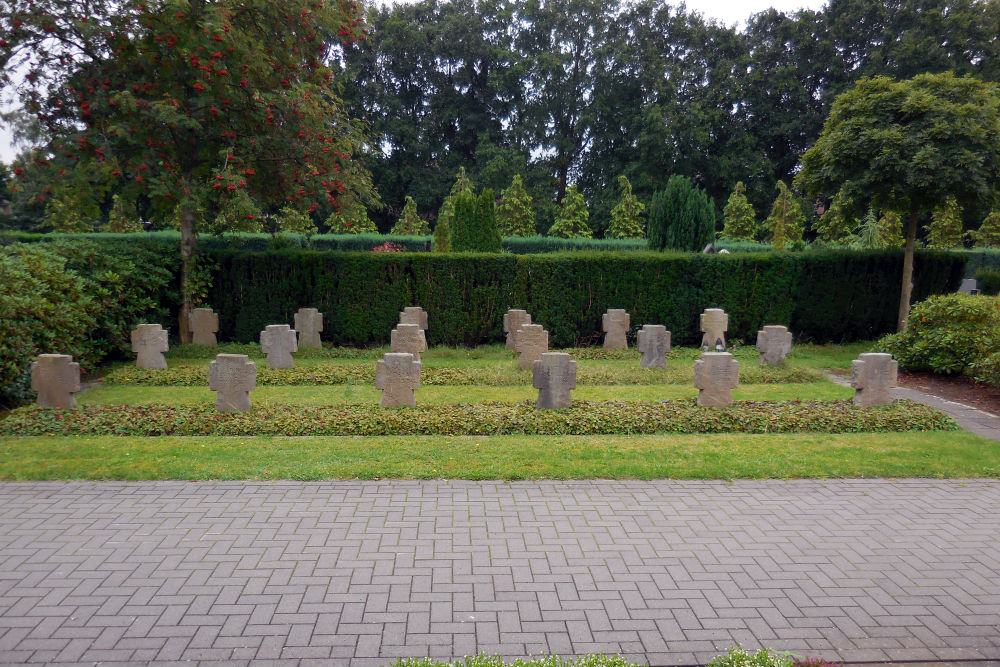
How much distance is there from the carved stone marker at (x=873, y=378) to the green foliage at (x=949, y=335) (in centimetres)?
237

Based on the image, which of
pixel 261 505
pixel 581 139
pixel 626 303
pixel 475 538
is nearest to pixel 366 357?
pixel 626 303

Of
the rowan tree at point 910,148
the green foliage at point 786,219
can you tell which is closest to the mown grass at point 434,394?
the rowan tree at point 910,148

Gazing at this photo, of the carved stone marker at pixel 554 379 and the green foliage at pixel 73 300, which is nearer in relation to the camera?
the carved stone marker at pixel 554 379

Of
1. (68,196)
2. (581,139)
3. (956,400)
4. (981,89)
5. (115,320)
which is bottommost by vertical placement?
(956,400)

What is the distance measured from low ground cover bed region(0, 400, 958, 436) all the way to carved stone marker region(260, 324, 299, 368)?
2.94 m

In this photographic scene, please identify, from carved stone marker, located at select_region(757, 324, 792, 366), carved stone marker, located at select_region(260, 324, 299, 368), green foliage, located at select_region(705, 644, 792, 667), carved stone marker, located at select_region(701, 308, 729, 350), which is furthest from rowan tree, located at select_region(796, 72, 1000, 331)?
green foliage, located at select_region(705, 644, 792, 667)

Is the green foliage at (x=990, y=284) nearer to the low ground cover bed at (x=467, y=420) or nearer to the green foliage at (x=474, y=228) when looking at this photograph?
the low ground cover bed at (x=467, y=420)

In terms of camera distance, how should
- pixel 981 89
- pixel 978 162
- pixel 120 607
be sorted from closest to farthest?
pixel 120 607 → pixel 978 162 → pixel 981 89

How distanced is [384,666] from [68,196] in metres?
11.5

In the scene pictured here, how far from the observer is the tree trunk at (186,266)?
13.6 meters

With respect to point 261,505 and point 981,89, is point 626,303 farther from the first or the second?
point 261,505

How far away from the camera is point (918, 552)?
5.11m

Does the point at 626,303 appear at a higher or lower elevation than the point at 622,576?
higher

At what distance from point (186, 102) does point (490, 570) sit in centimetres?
1120
